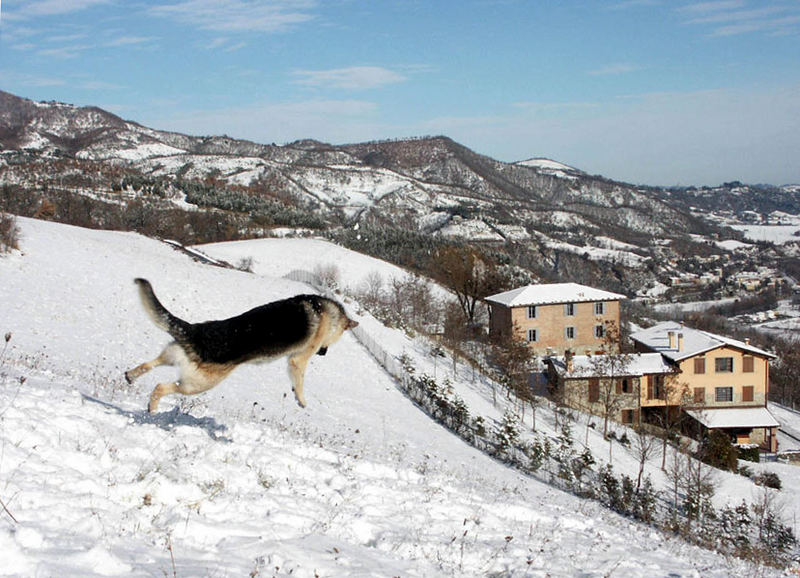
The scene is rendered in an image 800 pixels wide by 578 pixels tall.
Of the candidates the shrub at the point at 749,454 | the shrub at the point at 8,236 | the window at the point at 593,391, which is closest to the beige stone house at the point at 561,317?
the window at the point at 593,391

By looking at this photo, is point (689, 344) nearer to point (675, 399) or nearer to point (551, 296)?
point (675, 399)

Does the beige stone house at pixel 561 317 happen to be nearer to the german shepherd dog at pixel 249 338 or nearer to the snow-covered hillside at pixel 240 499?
the snow-covered hillside at pixel 240 499

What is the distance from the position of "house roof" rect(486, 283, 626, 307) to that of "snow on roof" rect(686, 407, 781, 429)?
43.8 ft

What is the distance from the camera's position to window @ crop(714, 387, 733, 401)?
143 feet

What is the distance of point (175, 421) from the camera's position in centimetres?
844

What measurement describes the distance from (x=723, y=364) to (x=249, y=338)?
4590 cm

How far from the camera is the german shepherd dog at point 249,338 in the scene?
5.61 metres

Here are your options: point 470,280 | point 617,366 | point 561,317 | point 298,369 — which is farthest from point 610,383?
point 298,369

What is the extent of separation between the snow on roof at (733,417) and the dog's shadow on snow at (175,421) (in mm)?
38488

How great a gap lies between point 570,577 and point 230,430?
5144 mm

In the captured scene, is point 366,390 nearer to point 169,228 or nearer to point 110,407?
point 110,407

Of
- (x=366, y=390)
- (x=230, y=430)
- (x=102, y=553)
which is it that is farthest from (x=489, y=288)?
(x=102, y=553)

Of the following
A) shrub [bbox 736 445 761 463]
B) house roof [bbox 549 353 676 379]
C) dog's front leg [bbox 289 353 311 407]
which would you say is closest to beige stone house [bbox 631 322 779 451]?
house roof [bbox 549 353 676 379]

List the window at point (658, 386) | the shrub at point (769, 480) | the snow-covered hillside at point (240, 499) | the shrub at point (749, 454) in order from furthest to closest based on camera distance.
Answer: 1. the window at point (658, 386)
2. the shrub at point (749, 454)
3. the shrub at point (769, 480)
4. the snow-covered hillside at point (240, 499)
